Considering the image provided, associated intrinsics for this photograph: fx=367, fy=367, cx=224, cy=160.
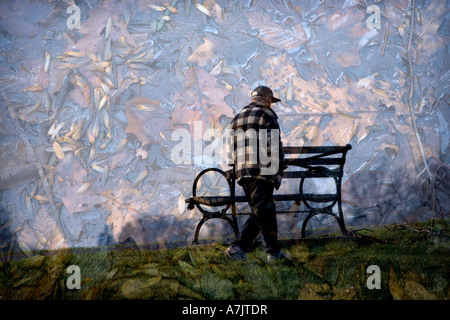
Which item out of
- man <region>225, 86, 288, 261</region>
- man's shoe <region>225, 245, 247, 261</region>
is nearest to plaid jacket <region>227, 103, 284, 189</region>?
man <region>225, 86, 288, 261</region>

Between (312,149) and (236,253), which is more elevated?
(312,149)

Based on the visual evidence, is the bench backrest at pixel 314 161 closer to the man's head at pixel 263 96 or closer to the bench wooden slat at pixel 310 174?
the bench wooden slat at pixel 310 174

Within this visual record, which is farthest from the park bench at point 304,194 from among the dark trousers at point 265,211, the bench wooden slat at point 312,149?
the dark trousers at point 265,211

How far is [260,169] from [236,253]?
0.82 meters

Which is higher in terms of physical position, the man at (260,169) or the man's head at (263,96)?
the man's head at (263,96)

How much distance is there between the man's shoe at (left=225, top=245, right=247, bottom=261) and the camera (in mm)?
3364

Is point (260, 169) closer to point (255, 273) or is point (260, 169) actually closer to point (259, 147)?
point (259, 147)

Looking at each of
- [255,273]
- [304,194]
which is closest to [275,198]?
[304,194]

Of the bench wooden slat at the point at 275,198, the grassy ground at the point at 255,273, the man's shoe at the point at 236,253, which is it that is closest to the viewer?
the grassy ground at the point at 255,273

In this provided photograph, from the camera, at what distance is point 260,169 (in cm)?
326

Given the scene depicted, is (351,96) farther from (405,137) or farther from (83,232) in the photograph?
(83,232)

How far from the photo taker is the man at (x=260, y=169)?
10.7ft

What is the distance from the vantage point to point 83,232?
4633 millimetres
